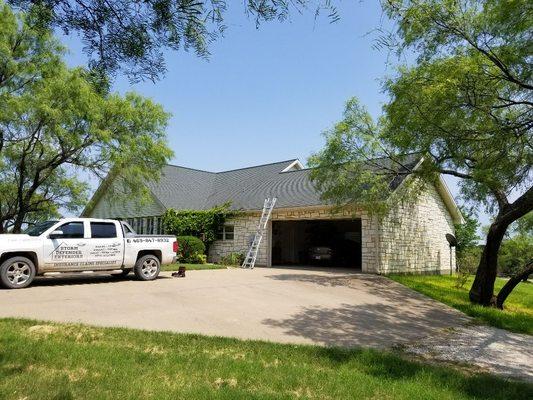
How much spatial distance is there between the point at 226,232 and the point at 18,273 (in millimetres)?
13855

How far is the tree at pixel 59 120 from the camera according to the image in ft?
62.4

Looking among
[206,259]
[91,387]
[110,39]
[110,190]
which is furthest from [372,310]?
[110,190]

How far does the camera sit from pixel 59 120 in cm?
1909

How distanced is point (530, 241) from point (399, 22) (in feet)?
125

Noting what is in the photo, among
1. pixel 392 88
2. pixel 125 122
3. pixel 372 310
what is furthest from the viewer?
pixel 125 122

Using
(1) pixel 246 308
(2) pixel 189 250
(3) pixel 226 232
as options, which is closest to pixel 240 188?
(3) pixel 226 232

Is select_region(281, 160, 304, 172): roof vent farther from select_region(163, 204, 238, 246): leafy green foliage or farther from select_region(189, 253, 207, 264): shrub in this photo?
select_region(189, 253, 207, 264): shrub

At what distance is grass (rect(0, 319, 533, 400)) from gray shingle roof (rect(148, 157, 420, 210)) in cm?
1436

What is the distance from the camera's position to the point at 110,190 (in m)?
24.5

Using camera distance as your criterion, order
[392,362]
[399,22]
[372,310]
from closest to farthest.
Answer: [392,362] → [399,22] → [372,310]

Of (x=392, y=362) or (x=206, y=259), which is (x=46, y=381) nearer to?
(x=392, y=362)

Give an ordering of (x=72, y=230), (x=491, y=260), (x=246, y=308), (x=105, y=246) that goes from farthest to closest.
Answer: (x=491, y=260), (x=105, y=246), (x=72, y=230), (x=246, y=308)

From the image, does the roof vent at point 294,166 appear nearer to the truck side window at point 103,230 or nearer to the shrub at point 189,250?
the shrub at point 189,250

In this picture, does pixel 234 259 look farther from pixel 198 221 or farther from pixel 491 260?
pixel 491 260
